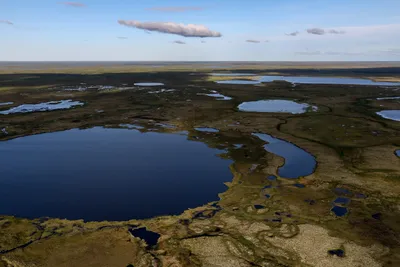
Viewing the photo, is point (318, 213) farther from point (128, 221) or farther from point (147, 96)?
point (147, 96)

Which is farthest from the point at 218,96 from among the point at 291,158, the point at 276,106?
the point at 291,158

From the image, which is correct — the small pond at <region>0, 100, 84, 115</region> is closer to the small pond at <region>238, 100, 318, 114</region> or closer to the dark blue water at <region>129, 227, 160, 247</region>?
the small pond at <region>238, 100, 318, 114</region>

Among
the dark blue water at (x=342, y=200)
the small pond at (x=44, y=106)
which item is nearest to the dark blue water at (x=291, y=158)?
the dark blue water at (x=342, y=200)

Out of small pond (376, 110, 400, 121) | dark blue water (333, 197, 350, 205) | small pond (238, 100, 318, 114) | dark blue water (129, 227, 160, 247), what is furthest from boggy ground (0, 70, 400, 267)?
small pond (238, 100, 318, 114)

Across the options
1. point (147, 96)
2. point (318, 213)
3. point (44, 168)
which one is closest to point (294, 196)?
point (318, 213)

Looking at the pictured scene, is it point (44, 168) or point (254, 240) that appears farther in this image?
point (44, 168)
